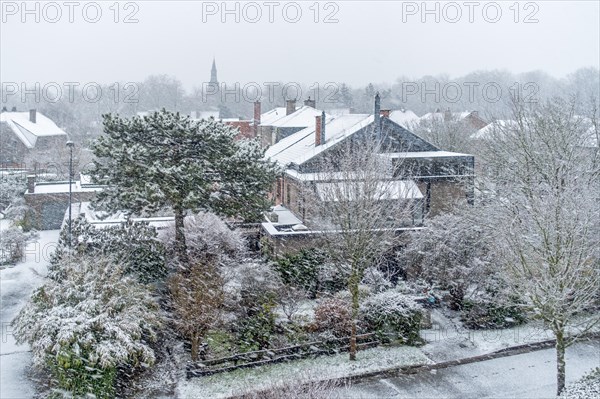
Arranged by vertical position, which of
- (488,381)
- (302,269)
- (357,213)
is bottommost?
(488,381)

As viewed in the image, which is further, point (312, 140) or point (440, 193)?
point (312, 140)

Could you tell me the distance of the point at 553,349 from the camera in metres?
17.5

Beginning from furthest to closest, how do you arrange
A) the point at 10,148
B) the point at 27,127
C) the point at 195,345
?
1. the point at 27,127
2. the point at 10,148
3. the point at 195,345

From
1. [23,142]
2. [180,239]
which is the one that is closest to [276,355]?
[180,239]

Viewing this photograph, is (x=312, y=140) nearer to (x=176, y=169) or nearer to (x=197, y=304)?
(x=176, y=169)

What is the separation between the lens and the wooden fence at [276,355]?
1522 centimetres

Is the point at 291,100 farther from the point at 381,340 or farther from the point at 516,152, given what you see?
the point at 381,340

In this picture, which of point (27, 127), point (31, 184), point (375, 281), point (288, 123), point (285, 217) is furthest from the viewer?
point (27, 127)

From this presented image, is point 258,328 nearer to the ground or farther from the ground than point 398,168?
nearer to the ground

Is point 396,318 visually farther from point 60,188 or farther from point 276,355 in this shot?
point 60,188

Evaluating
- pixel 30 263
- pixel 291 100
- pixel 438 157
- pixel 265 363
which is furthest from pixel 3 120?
pixel 265 363

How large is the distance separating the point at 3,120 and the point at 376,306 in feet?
166

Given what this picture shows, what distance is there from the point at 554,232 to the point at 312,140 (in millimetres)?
17990

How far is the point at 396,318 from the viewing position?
17.4 m
